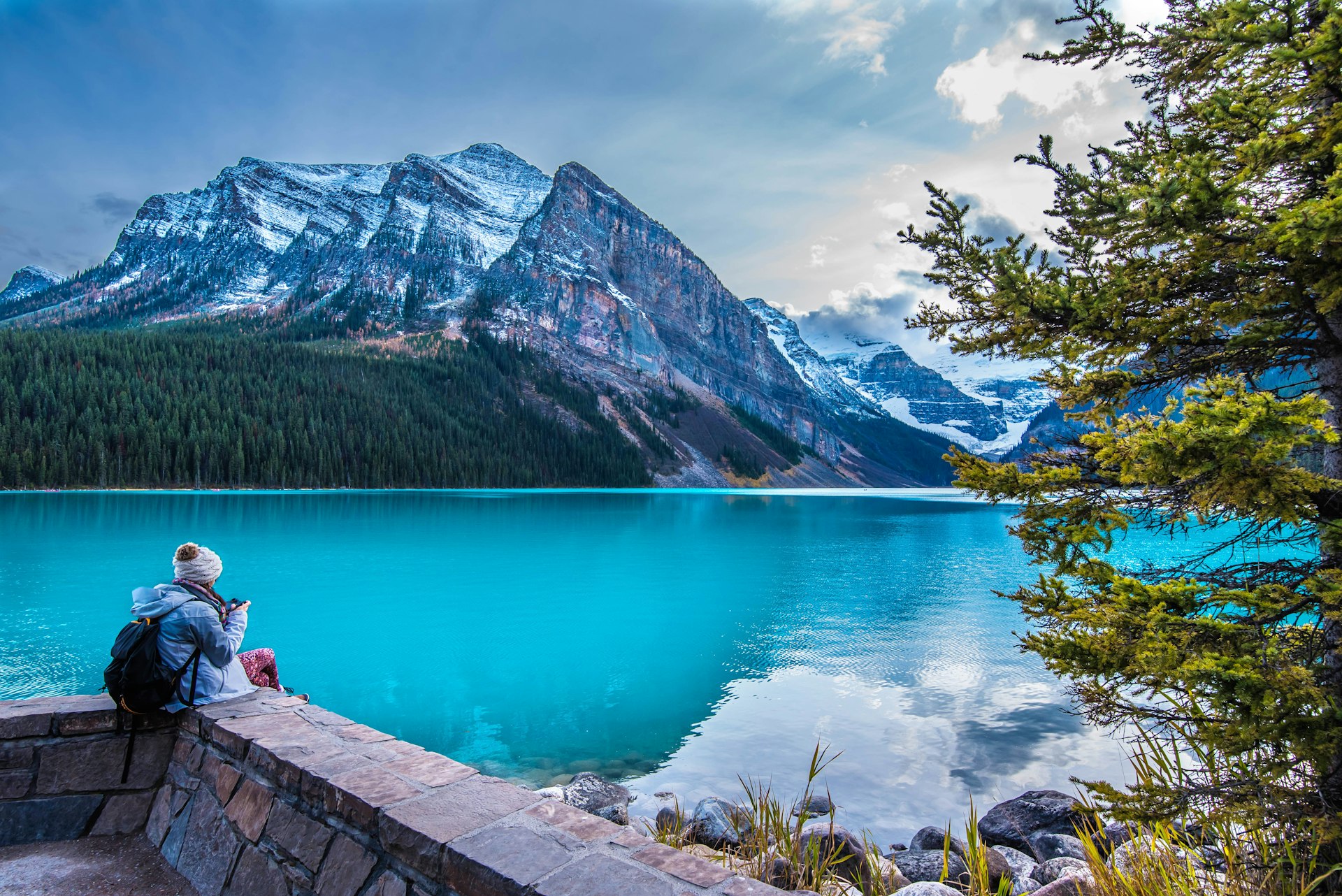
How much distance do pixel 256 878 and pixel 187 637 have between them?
176 cm

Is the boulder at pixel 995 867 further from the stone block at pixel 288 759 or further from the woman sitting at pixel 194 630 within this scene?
the woman sitting at pixel 194 630

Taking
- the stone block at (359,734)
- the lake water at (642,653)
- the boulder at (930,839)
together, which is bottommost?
the lake water at (642,653)

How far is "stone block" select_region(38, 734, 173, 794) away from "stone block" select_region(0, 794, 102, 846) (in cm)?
7

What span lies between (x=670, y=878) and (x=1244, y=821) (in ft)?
9.82

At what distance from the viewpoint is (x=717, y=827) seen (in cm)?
630

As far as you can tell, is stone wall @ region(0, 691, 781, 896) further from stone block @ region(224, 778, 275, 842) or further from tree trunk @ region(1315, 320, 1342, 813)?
tree trunk @ region(1315, 320, 1342, 813)

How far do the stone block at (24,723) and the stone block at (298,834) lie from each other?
77.0 inches

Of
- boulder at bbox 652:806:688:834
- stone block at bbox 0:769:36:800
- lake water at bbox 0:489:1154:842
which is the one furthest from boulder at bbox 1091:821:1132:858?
stone block at bbox 0:769:36:800

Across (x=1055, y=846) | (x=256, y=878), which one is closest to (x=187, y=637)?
(x=256, y=878)

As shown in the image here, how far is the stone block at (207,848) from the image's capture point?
4.00 meters

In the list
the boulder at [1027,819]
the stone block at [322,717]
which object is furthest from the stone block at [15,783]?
the boulder at [1027,819]

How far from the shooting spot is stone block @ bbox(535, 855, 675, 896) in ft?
8.26

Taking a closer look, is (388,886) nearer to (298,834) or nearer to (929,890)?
(298,834)

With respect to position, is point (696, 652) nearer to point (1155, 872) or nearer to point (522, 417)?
point (1155, 872)
